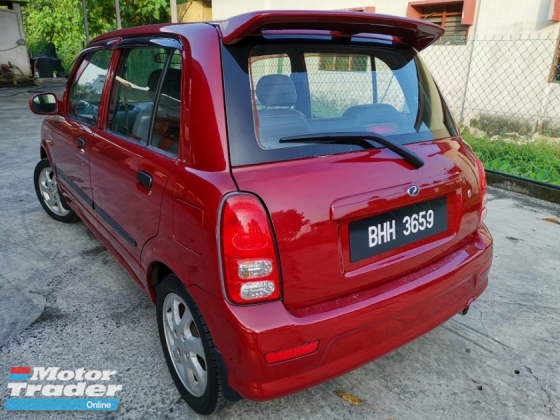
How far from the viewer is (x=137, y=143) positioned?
221cm

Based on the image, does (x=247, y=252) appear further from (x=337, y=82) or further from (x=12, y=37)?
(x=12, y=37)

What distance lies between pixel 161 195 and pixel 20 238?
2.57 m

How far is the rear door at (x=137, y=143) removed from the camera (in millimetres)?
1944

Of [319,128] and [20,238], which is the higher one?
[319,128]

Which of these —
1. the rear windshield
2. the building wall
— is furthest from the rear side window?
the building wall

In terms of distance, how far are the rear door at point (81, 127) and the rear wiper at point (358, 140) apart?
1.53m

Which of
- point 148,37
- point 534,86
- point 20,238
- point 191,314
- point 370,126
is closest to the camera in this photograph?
point 191,314

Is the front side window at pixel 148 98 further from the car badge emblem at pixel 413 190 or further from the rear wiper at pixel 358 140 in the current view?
the car badge emblem at pixel 413 190

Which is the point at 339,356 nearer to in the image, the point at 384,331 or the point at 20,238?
the point at 384,331

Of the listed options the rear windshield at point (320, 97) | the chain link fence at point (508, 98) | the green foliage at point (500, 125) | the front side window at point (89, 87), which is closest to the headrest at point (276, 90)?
the rear windshield at point (320, 97)

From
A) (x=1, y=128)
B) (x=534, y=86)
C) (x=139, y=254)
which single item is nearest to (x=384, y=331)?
(x=139, y=254)

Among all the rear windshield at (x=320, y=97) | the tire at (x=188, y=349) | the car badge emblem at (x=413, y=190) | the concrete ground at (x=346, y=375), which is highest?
the rear windshield at (x=320, y=97)

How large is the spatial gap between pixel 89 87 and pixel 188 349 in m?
1.98

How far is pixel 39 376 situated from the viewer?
223cm
